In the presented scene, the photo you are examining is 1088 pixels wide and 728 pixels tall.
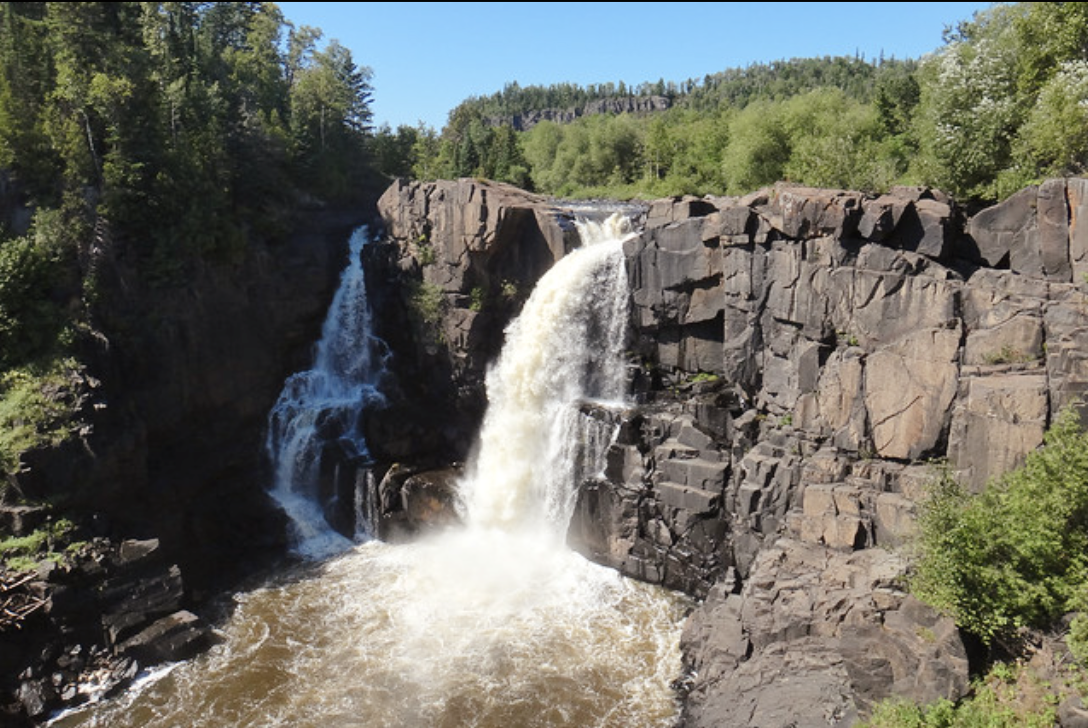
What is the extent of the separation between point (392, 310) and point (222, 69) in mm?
24539

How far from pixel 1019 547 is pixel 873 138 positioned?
127 feet

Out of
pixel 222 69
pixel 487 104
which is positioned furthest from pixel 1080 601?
pixel 487 104

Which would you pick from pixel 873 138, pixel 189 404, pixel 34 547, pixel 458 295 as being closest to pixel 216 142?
pixel 189 404

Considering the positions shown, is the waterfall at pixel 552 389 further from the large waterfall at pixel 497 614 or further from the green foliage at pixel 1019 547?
the green foliage at pixel 1019 547

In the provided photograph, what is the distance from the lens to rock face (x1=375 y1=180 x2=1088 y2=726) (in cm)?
1898

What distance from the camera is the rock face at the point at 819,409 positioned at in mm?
18984

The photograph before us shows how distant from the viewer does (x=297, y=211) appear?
43.3 m

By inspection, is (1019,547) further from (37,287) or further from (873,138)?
(873,138)

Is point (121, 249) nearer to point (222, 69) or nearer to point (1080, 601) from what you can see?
point (222, 69)

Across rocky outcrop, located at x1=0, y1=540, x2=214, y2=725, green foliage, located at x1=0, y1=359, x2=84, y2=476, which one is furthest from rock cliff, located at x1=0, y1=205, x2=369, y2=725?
green foliage, located at x1=0, y1=359, x2=84, y2=476

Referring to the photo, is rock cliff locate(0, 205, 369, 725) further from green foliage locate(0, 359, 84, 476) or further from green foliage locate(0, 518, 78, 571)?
green foliage locate(0, 359, 84, 476)

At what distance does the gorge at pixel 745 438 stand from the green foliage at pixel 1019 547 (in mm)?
882

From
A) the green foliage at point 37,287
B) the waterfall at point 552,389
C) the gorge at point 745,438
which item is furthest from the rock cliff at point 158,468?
the waterfall at point 552,389

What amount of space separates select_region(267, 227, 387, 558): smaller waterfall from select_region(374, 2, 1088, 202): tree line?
25601mm
